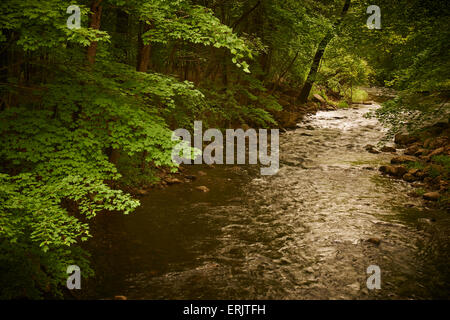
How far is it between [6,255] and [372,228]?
7.68m

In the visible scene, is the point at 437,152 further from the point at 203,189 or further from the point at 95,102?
the point at 95,102

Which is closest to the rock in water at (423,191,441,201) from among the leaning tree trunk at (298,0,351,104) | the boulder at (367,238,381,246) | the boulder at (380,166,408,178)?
the boulder at (380,166,408,178)

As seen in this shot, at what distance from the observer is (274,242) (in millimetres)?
6930

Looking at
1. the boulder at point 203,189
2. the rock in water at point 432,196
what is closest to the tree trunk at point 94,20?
the boulder at point 203,189

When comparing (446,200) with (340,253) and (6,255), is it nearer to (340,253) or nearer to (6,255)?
(340,253)

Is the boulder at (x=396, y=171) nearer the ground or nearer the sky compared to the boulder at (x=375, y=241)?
nearer the sky

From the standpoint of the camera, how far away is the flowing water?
17.9 feet

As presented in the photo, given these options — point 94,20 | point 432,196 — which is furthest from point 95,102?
point 432,196

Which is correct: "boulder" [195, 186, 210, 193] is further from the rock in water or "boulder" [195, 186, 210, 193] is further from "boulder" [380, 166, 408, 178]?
"boulder" [380, 166, 408, 178]

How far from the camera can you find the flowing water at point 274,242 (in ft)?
17.9

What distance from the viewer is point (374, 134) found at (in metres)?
17.4

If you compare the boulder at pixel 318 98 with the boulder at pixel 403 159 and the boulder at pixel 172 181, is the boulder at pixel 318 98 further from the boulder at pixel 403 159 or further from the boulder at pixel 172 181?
the boulder at pixel 172 181
